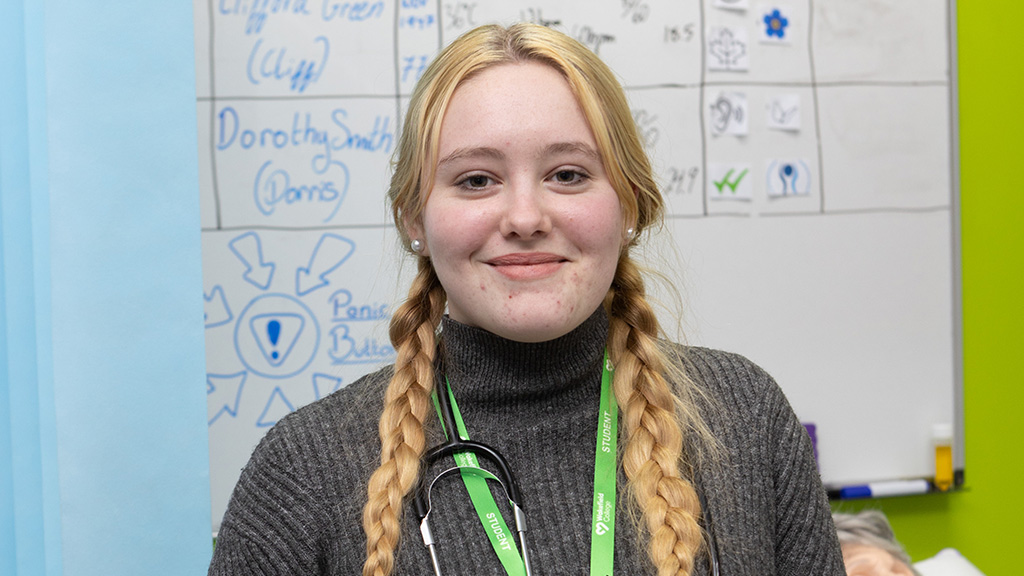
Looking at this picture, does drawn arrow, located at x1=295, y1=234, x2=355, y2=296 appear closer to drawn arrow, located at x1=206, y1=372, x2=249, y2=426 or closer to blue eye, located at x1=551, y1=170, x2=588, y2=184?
drawn arrow, located at x1=206, y1=372, x2=249, y2=426

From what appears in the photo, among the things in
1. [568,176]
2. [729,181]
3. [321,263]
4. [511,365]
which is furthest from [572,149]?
[729,181]

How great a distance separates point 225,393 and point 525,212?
4.06 feet

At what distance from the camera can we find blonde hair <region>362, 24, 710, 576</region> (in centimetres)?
104

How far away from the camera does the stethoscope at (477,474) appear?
1033 mm

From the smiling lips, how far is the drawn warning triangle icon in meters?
1.10

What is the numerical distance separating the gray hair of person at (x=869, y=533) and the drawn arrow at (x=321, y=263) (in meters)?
1.23

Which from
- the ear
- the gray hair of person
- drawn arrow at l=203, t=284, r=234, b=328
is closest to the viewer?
the ear

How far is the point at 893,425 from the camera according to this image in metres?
2.26

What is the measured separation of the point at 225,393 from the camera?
6.49 ft

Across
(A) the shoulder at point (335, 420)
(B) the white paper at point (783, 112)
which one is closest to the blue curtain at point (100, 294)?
(A) the shoulder at point (335, 420)

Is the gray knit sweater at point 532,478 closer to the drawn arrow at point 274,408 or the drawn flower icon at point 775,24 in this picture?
the drawn arrow at point 274,408

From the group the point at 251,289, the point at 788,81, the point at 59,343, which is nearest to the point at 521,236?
the point at 59,343

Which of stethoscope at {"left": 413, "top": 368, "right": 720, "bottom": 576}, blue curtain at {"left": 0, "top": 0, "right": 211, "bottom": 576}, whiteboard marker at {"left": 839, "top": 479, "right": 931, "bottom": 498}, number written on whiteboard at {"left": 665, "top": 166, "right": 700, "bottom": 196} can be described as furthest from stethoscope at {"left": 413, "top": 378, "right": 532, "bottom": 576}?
whiteboard marker at {"left": 839, "top": 479, "right": 931, "bottom": 498}

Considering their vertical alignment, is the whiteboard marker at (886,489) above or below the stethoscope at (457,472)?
below
